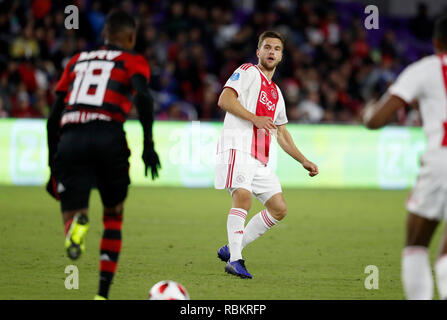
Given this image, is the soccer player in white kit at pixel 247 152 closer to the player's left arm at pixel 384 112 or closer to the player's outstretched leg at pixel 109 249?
the player's outstretched leg at pixel 109 249

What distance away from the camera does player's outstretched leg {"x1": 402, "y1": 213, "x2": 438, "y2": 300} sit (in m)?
4.59

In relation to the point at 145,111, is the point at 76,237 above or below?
below

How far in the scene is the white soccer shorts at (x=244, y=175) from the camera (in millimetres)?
7043

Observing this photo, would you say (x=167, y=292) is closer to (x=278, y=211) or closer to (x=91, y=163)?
(x=91, y=163)

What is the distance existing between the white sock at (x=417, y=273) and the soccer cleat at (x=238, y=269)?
7.74 ft

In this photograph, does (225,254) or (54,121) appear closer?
(54,121)

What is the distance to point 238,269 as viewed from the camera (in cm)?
686

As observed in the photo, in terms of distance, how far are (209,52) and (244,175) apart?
1303 cm

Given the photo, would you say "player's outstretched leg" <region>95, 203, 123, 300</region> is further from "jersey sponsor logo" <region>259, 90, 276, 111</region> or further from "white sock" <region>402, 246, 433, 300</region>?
"jersey sponsor logo" <region>259, 90, 276, 111</region>
